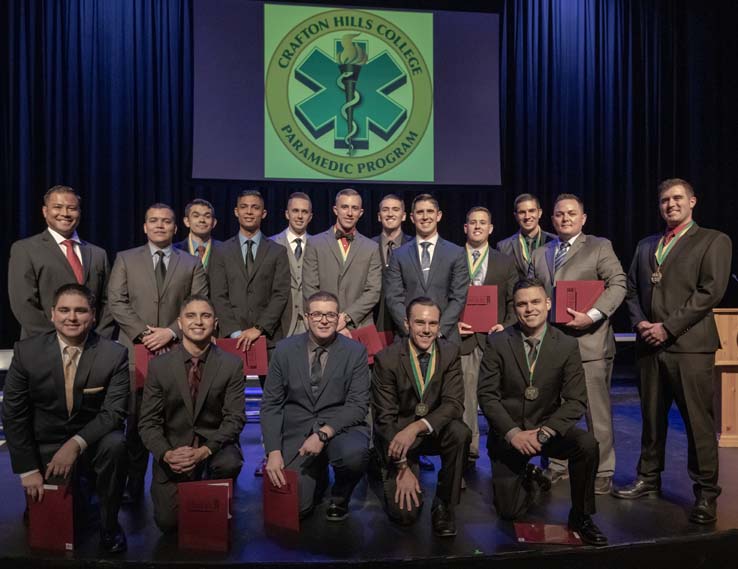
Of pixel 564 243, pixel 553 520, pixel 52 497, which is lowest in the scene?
pixel 553 520

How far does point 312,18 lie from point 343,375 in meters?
4.40

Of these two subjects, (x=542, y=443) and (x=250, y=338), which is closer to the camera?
(x=542, y=443)

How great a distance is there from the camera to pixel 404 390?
328 cm

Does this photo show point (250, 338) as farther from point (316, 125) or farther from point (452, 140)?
point (452, 140)

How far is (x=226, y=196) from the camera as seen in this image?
6.70 m

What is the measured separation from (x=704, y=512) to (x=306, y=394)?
206 centimetres

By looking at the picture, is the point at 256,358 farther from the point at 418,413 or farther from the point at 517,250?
the point at 517,250

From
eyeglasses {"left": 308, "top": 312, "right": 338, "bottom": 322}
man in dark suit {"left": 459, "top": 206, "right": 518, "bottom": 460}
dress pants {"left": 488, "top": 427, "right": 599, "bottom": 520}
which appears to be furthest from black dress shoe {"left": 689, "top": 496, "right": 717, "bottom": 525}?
eyeglasses {"left": 308, "top": 312, "right": 338, "bottom": 322}

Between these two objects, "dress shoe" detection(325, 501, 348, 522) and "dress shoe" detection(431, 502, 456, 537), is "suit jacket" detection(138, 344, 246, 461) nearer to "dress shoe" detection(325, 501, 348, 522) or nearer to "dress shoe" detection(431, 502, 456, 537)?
"dress shoe" detection(325, 501, 348, 522)

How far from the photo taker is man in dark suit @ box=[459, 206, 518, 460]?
13.4ft

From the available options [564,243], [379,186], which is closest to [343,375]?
[564,243]

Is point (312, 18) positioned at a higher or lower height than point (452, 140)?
higher

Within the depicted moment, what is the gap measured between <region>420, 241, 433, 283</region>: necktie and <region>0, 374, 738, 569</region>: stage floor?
1304mm

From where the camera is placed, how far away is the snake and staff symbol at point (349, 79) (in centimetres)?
639
